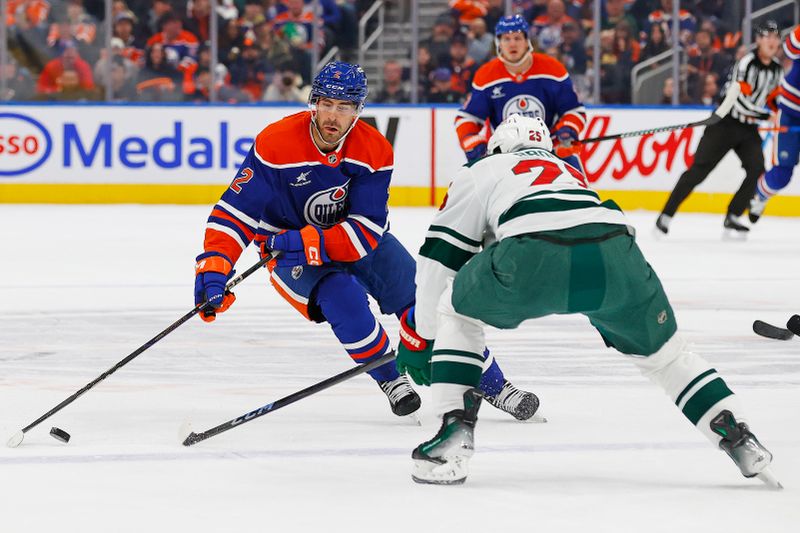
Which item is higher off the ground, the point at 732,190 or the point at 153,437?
the point at 153,437

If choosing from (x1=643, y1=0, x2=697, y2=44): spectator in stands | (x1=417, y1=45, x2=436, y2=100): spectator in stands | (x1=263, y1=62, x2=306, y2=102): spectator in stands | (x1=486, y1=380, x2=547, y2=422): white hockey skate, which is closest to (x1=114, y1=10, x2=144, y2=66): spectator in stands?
(x1=263, y1=62, x2=306, y2=102): spectator in stands

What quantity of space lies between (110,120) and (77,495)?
920 centimetres

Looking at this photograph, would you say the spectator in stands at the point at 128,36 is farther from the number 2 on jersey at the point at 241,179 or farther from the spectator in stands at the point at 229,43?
the number 2 on jersey at the point at 241,179

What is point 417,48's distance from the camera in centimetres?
1214

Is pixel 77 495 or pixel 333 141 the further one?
pixel 333 141

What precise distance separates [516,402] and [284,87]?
8645 mm

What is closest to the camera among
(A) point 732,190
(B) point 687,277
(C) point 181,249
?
(B) point 687,277

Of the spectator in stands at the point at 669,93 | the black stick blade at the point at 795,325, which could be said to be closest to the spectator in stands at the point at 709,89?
the spectator in stands at the point at 669,93

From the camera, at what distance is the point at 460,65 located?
12172mm

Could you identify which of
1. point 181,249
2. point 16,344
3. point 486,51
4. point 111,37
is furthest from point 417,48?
point 16,344

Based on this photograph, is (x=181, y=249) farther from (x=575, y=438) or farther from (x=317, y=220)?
(x=575, y=438)

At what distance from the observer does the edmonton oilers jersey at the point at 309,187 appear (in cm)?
397

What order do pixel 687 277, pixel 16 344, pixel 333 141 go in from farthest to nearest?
pixel 687 277
pixel 16 344
pixel 333 141

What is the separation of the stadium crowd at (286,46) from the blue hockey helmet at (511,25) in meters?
4.75
